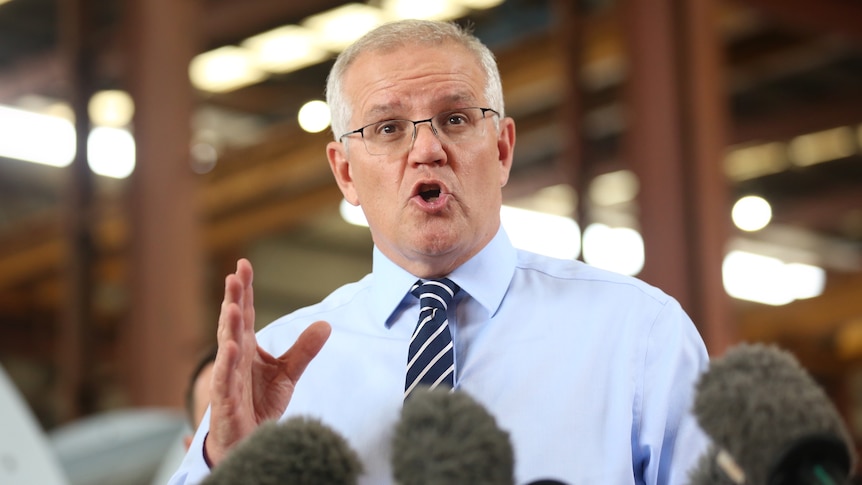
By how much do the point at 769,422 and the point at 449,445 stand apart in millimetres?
312

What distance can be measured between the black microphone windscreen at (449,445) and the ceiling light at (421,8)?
30.1ft

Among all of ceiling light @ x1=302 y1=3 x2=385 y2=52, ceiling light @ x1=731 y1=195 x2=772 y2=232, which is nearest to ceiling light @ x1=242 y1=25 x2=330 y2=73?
ceiling light @ x1=302 y1=3 x2=385 y2=52

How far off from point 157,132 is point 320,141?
5056 mm

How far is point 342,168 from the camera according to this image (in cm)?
228

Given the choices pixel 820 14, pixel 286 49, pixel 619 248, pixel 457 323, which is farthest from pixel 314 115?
pixel 457 323

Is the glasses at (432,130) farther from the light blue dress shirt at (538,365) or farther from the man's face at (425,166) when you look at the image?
the light blue dress shirt at (538,365)

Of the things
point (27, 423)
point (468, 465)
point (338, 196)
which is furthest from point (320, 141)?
point (468, 465)

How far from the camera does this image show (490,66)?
217 cm

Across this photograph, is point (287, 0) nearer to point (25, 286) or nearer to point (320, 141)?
point (320, 141)

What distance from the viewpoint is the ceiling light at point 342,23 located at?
10492 mm

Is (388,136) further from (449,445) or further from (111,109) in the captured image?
(111,109)

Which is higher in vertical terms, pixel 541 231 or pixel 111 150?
pixel 111 150

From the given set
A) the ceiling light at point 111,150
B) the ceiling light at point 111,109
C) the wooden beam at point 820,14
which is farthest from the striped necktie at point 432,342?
the ceiling light at point 111,150

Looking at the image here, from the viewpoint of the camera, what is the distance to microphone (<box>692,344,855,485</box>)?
1.10 metres
